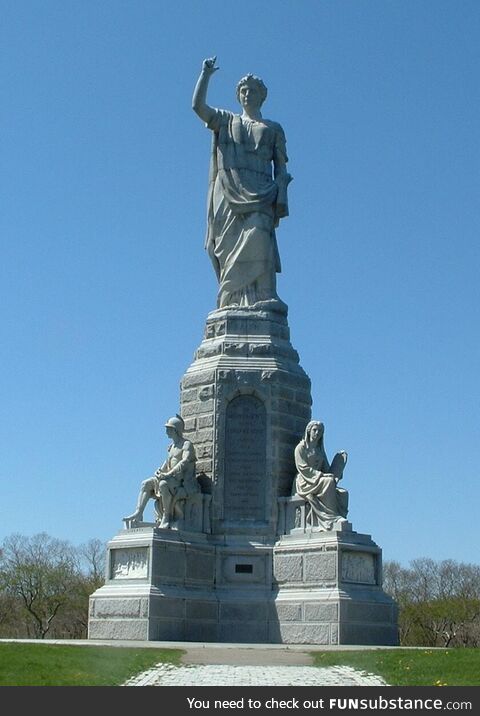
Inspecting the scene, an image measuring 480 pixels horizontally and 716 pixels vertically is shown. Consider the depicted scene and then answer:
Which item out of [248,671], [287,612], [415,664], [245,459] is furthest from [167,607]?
[415,664]

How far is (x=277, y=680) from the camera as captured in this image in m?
14.7

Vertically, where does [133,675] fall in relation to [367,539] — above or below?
below

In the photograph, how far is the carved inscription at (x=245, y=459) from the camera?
91.5 feet

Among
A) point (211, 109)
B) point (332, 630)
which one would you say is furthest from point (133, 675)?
point (211, 109)

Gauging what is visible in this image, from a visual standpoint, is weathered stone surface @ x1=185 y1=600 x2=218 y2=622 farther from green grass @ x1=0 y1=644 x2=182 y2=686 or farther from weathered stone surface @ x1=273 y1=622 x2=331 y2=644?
green grass @ x1=0 y1=644 x2=182 y2=686

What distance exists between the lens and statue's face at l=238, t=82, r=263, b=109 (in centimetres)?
3117

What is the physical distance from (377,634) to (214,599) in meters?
4.19

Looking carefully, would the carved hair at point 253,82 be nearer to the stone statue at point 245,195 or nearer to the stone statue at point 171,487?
the stone statue at point 245,195

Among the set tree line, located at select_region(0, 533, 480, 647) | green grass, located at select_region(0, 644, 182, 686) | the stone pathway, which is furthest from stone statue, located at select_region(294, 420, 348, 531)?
tree line, located at select_region(0, 533, 480, 647)

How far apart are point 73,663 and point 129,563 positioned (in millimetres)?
9804

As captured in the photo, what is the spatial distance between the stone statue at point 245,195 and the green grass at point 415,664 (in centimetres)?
1271

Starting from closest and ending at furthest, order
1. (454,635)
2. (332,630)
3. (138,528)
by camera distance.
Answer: (332,630)
(138,528)
(454,635)
